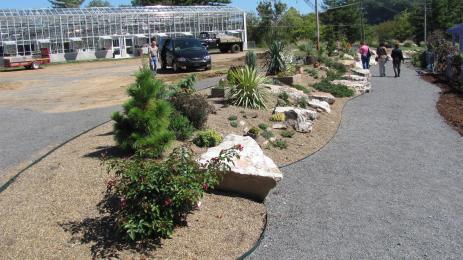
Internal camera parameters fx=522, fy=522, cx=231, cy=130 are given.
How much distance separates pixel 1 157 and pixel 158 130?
3498mm

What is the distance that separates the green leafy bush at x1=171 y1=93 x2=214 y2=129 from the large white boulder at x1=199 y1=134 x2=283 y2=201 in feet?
7.37

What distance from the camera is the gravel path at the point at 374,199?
559 cm

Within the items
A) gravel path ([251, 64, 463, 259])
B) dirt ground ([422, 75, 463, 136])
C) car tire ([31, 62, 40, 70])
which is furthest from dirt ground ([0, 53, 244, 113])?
car tire ([31, 62, 40, 70])

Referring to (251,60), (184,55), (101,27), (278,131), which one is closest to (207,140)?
(278,131)

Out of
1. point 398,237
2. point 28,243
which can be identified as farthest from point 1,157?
point 398,237

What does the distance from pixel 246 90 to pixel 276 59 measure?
17.1 ft

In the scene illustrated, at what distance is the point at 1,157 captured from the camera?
9117 millimetres

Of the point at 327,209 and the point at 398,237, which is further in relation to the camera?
the point at 327,209

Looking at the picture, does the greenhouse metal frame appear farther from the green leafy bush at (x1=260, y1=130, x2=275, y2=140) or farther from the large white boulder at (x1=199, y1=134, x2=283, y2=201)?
the large white boulder at (x1=199, y1=134, x2=283, y2=201)

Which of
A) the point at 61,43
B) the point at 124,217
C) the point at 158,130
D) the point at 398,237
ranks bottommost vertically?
the point at 398,237

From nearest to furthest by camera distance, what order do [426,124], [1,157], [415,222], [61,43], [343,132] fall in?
[415,222] → [1,157] → [343,132] → [426,124] → [61,43]

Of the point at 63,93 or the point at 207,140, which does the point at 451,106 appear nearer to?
the point at 207,140

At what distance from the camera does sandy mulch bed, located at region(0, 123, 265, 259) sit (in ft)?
17.2

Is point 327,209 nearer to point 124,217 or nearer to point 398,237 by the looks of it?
point 398,237
